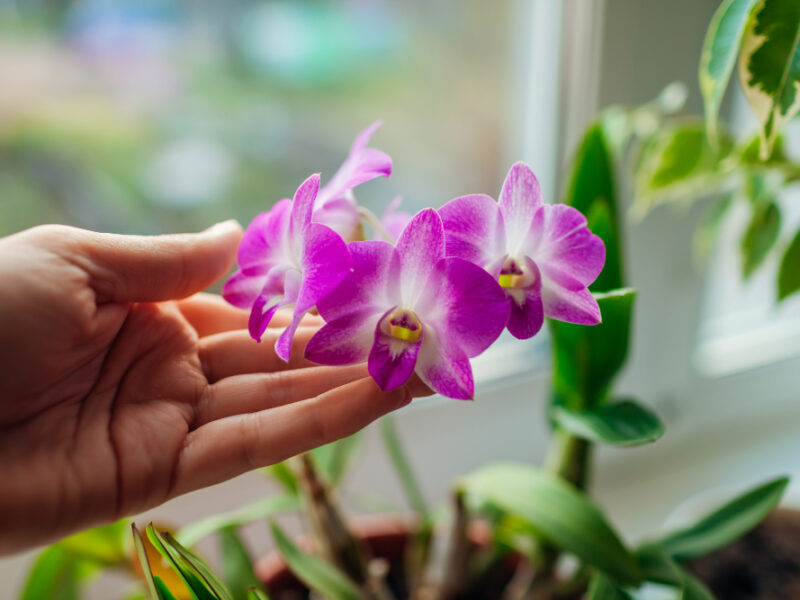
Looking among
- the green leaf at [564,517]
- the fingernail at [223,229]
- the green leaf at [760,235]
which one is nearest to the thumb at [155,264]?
the fingernail at [223,229]

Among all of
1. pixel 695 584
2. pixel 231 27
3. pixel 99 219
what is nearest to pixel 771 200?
pixel 695 584

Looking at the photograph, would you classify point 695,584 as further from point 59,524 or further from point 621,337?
point 59,524

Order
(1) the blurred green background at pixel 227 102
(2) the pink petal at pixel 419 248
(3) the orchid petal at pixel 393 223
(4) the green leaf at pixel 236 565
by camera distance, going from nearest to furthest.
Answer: (2) the pink petal at pixel 419 248 → (3) the orchid petal at pixel 393 223 → (4) the green leaf at pixel 236 565 → (1) the blurred green background at pixel 227 102

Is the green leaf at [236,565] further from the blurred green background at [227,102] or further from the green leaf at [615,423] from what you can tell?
the blurred green background at [227,102]

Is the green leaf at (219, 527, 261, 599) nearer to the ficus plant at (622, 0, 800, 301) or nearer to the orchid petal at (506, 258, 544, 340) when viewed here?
the orchid petal at (506, 258, 544, 340)

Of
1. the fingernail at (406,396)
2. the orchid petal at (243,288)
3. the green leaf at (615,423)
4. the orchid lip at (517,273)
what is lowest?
the green leaf at (615,423)

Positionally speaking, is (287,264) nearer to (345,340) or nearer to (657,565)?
(345,340)

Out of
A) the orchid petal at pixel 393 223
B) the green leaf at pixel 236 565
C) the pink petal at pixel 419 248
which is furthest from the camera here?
the green leaf at pixel 236 565
